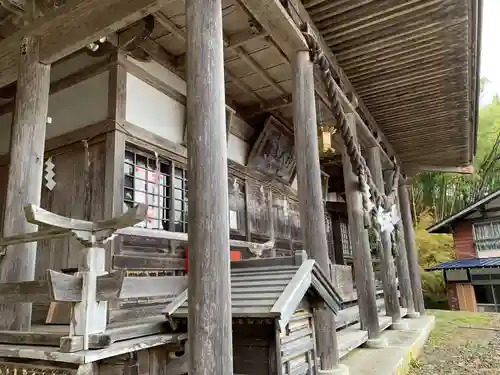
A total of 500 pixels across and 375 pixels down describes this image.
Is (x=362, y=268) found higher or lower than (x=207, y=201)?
lower

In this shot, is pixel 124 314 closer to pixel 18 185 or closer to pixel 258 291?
pixel 18 185

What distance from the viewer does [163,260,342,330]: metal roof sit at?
334 cm

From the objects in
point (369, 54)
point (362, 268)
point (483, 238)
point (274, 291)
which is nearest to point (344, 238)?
point (362, 268)

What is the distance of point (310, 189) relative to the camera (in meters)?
5.17

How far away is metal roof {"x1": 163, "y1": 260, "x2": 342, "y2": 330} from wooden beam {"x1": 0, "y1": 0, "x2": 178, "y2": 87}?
315cm

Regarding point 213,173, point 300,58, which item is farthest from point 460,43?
point 213,173

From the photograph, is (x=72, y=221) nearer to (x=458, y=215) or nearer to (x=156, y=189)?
(x=156, y=189)

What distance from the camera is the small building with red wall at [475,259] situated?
21.4 meters

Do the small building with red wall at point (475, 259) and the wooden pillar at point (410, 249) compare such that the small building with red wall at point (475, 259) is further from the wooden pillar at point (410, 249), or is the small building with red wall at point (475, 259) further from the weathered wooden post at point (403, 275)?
the weathered wooden post at point (403, 275)

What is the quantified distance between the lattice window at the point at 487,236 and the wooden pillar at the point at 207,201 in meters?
23.7

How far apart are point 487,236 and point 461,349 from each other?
1663 cm

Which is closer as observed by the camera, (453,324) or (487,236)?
(453,324)

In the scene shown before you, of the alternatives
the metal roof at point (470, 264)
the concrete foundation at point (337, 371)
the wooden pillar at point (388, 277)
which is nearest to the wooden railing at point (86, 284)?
the concrete foundation at point (337, 371)

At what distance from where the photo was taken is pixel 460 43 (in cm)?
703
